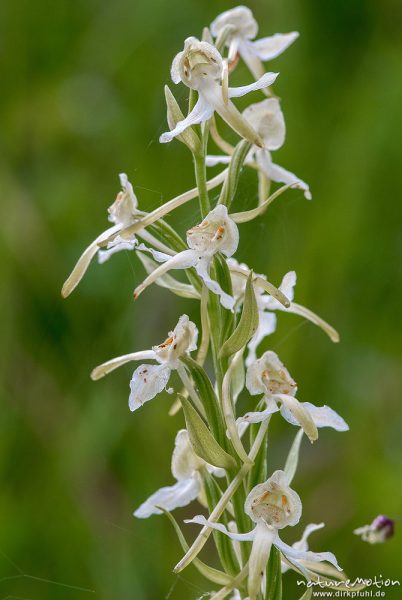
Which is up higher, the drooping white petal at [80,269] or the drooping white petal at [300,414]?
the drooping white petal at [80,269]

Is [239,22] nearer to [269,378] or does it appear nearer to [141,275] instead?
[269,378]

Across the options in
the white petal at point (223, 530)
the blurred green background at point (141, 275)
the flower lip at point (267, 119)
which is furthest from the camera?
the blurred green background at point (141, 275)

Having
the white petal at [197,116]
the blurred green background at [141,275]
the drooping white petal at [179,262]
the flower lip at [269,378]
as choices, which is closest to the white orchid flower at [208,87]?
the white petal at [197,116]

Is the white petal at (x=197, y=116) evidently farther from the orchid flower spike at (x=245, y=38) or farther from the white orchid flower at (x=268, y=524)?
the white orchid flower at (x=268, y=524)

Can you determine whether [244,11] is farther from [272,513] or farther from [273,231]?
[273,231]

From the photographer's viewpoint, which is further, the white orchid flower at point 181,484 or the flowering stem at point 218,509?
the white orchid flower at point 181,484

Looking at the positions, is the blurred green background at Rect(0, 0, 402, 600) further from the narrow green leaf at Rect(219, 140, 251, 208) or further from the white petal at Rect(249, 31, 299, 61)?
the narrow green leaf at Rect(219, 140, 251, 208)

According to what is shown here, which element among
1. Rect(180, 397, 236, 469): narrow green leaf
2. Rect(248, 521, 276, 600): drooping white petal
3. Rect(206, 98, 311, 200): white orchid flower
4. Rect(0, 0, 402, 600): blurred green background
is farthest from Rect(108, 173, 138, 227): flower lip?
Rect(0, 0, 402, 600): blurred green background
